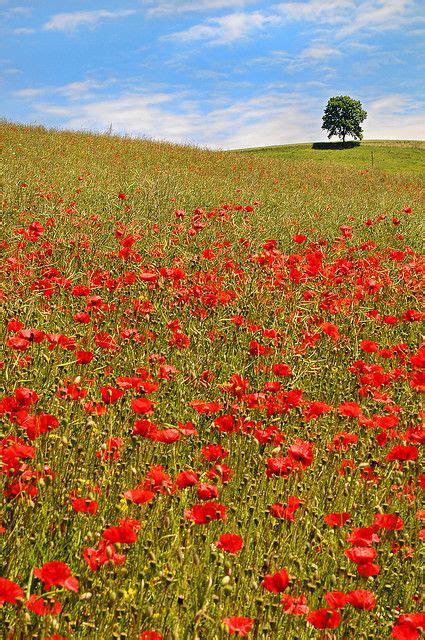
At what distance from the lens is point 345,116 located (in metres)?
66.1

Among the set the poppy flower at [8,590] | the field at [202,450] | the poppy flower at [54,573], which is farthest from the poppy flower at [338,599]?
the poppy flower at [8,590]

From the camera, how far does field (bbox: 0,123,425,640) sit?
1858mm

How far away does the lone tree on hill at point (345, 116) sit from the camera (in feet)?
214

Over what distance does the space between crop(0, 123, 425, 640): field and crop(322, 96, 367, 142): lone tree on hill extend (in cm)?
6284

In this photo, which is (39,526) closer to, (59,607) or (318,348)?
(59,607)

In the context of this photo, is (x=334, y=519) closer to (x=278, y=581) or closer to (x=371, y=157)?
(x=278, y=581)

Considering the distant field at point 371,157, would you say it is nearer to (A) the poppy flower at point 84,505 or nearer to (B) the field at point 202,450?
(B) the field at point 202,450

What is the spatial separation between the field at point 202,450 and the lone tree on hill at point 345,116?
206 feet

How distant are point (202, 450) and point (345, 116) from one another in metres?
69.3

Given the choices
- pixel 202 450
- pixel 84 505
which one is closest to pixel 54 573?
pixel 84 505

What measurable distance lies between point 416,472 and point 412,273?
3.65 metres

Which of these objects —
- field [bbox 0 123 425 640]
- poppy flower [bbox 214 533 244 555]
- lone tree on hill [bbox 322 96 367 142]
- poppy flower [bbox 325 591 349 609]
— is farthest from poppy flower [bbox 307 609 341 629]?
lone tree on hill [bbox 322 96 367 142]

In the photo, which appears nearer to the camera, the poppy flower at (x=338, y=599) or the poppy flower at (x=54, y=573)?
the poppy flower at (x=54, y=573)

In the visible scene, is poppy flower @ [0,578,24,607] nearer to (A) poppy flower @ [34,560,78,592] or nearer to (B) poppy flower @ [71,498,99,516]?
(A) poppy flower @ [34,560,78,592]
